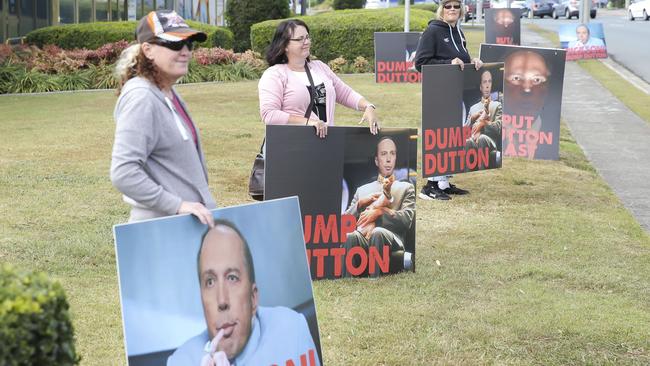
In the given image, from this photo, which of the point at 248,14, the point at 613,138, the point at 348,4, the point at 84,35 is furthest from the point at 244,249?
the point at 348,4

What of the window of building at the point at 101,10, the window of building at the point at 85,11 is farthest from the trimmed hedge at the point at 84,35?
the window of building at the point at 101,10

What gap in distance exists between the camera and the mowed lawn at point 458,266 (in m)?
6.15

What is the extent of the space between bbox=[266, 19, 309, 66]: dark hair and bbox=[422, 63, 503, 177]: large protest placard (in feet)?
9.65

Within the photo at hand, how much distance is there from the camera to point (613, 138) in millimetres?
15703

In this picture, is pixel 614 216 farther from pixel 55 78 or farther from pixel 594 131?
pixel 55 78

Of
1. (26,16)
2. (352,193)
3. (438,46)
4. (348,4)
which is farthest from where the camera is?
(348,4)

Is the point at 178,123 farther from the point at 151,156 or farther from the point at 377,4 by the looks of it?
the point at 377,4

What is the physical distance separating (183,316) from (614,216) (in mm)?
6726

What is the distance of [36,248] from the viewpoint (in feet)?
26.6

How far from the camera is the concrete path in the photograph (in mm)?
11516

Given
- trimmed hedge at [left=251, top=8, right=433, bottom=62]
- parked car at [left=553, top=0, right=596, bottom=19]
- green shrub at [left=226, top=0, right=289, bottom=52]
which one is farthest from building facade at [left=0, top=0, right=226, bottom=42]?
parked car at [left=553, top=0, right=596, bottom=19]

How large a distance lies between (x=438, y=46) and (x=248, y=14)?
22.1 m

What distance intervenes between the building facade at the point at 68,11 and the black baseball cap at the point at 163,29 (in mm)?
25172

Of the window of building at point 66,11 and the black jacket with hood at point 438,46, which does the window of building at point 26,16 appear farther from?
the black jacket with hood at point 438,46
